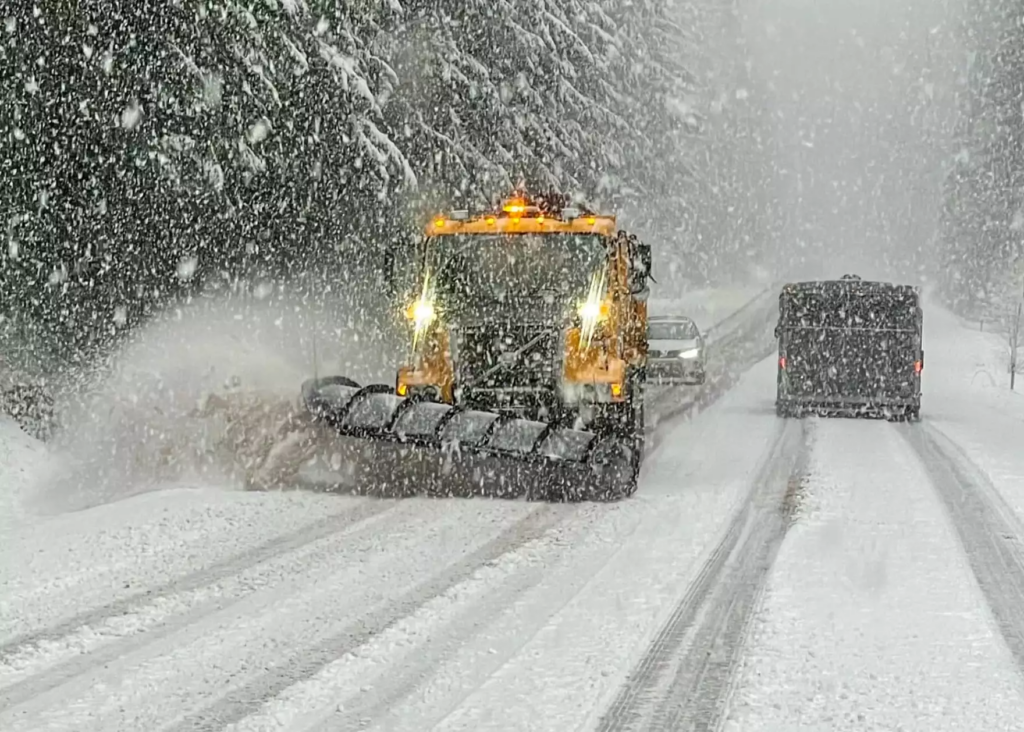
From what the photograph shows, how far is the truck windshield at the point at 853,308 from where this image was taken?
2064 centimetres

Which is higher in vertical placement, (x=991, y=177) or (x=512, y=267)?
(x=991, y=177)

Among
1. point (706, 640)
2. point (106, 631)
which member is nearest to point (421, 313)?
point (106, 631)

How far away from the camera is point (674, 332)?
26.3 metres

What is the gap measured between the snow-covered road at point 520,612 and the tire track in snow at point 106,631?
0.02 metres

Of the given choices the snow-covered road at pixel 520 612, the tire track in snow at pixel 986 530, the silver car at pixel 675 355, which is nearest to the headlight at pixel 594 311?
the snow-covered road at pixel 520 612

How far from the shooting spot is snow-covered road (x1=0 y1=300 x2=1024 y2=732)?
544 cm

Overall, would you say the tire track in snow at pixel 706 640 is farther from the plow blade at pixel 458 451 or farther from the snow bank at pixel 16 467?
the snow bank at pixel 16 467

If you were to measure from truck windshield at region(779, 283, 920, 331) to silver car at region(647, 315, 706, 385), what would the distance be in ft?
16.6

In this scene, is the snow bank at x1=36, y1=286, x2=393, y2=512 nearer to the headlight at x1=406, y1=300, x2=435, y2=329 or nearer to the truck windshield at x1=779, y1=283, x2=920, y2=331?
the headlight at x1=406, y1=300, x2=435, y2=329

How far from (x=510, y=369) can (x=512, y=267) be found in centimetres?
113

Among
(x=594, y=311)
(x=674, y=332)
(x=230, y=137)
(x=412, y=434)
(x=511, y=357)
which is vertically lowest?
(x=412, y=434)

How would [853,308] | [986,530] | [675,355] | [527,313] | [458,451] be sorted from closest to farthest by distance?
[986,530] → [458,451] → [527,313] → [853,308] → [675,355]

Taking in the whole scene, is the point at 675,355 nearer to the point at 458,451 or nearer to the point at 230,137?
the point at 230,137

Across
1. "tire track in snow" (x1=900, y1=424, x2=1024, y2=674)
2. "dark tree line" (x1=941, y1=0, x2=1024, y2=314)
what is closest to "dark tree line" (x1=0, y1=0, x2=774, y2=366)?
"tire track in snow" (x1=900, y1=424, x2=1024, y2=674)
